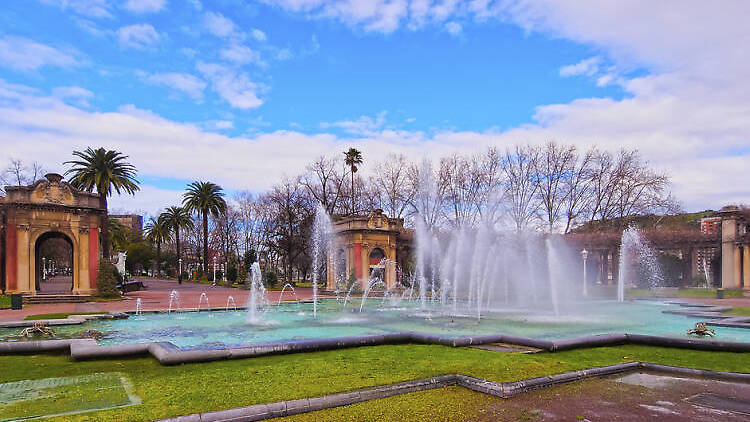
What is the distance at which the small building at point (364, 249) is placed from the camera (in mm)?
38438

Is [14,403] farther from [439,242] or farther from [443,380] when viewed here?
[439,242]

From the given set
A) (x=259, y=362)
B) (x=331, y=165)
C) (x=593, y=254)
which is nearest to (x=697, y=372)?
(x=259, y=362)

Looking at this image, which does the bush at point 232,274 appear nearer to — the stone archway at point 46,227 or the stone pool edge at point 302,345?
the stone archway at point 46,227

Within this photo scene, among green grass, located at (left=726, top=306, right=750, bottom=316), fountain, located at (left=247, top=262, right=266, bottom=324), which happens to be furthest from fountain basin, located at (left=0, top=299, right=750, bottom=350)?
green grass, located at (left=726, top=306, right=750, bottom=316)

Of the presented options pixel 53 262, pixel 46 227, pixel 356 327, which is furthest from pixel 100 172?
pixel 53 262

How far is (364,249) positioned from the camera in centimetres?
3856

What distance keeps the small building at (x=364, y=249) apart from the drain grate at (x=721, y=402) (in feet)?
101

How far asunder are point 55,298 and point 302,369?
2418cm

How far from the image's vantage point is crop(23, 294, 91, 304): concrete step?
2624cm

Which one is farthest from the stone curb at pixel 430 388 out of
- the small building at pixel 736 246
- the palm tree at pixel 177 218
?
the palm tree at pixel 177 218

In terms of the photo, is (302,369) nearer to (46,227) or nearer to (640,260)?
(46,227)

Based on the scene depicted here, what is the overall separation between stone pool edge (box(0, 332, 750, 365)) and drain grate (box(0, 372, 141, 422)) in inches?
55.2

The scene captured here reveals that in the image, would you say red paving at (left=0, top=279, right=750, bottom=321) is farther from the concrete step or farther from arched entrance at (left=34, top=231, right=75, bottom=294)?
arched entrance at (left=34, top=231, right=75, bottom=294)

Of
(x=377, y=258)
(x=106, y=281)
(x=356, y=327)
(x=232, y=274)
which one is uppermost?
(x=377, y=258)
